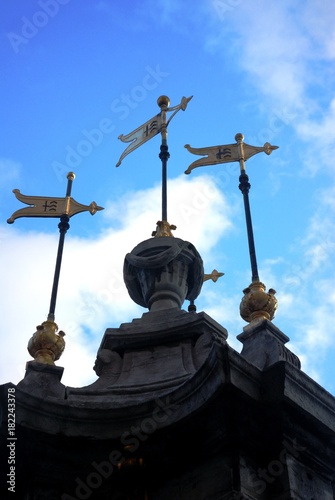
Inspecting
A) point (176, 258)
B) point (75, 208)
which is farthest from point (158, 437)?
point (75, 208)

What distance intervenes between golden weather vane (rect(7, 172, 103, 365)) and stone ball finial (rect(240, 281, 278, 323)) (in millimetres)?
2544

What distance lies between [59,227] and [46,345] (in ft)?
8.72

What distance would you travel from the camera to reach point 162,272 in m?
12.4

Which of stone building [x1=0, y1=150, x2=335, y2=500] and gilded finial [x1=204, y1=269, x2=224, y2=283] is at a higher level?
gilded finial [x1=204, y1=269, x2=224, y2=283]

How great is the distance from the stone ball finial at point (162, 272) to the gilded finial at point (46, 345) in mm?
1435

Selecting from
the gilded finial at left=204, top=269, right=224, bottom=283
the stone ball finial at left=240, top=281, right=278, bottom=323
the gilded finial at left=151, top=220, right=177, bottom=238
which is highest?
the gilded finial at left=151, top=220, right=177, bottom=238

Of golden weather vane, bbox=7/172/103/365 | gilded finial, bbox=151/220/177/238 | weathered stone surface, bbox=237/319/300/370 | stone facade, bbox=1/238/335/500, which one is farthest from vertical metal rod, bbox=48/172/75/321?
weathered stone surface, bbox=237/319/300/370

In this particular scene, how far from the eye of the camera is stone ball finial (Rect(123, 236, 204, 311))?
40.3 feet

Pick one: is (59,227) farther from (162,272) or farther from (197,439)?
(197,439)

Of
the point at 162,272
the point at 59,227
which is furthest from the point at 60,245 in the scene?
the point at 162,272

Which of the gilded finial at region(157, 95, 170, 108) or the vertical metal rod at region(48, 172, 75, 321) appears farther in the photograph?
the gilded finial at region(157, 95, 170, 108)

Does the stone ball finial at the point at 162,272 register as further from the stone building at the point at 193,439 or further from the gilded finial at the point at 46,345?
the stone building at the point at 193,439

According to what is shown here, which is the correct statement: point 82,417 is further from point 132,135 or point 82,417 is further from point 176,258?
point 132,135

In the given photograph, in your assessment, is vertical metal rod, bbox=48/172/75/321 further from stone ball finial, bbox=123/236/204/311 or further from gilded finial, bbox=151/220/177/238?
gilded finial, bbox=151/220/177/238
